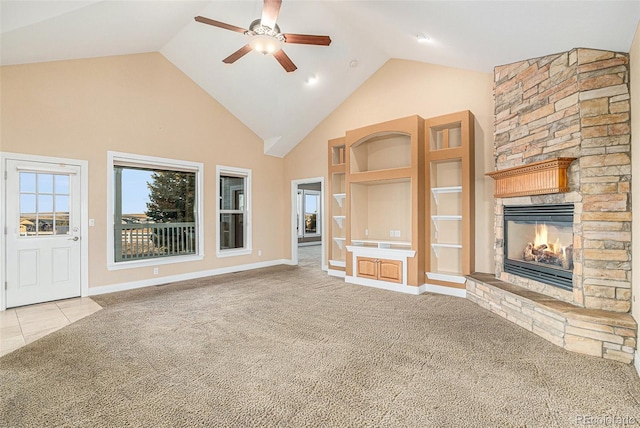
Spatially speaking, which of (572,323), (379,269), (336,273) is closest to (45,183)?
(336,273)

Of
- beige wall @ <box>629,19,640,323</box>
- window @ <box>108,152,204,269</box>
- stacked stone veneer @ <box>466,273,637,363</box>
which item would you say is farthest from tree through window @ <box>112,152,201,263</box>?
beige wall @ <box>629,19,640,323</box>

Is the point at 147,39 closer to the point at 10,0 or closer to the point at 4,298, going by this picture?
the point at 10,0

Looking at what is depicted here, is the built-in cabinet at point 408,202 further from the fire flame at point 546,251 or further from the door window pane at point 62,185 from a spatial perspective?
the door window pane at point 62,185

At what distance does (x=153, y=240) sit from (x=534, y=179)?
6109mm

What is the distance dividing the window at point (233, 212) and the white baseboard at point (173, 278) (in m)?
0.34

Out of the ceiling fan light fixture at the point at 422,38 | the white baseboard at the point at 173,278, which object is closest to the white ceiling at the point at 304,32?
the ceiling fan light fixture at the point at 422,38

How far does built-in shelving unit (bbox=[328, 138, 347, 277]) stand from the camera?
6.35 m

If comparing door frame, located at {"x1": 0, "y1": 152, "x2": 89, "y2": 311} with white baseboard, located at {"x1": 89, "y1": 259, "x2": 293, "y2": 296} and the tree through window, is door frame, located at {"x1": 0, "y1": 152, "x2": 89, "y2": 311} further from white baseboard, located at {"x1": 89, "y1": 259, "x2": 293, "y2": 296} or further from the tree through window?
the tree through window

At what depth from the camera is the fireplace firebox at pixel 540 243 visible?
3273 mm

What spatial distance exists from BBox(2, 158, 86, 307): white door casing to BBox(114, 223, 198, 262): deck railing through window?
0.70m

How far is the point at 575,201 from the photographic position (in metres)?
3.10

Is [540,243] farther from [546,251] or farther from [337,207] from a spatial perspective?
[337,207]

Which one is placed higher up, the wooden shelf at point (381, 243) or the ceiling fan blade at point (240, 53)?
the ceiling fan blade at point (240, 53)

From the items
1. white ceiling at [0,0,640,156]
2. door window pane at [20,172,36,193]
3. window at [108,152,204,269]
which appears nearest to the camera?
white ceiling at [0,0,640,156]
